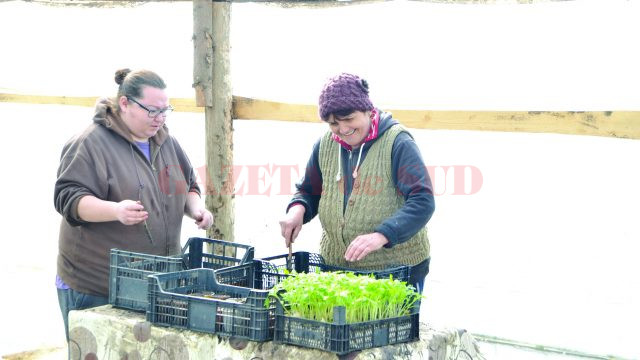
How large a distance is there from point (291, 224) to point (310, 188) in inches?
8.0

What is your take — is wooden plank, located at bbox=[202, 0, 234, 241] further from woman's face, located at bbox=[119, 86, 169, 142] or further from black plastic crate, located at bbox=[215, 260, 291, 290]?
black plastic crate, located at bbox=[215, 260, 291, 290]

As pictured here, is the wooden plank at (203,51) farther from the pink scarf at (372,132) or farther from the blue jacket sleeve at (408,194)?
→ the blue jacket sleeve at (408,194)

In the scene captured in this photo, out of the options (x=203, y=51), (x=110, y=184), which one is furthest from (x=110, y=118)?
(x=203, y=51)

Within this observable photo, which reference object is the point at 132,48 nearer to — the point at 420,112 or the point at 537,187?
the point at 420,112

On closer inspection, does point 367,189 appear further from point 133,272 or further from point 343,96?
point 133,272

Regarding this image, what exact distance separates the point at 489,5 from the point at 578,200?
1087mm

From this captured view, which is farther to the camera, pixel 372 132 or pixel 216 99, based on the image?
pixel 216 99

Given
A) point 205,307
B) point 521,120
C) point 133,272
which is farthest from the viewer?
point 521,120

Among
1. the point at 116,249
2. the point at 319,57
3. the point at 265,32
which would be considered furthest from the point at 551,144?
the point at 116,249

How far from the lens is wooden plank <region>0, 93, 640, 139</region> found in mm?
4082

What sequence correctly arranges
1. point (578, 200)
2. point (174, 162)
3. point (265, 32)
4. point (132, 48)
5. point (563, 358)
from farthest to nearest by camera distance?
1. point (132, 48)
2. point (265, 32)
3. point (563, 358)
4. point (578, 200)
5. point (174, 162)

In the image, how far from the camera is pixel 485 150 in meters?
4.62

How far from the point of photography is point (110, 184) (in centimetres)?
330

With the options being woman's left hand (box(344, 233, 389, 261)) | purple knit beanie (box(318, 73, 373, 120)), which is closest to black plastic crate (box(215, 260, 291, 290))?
woman's left hand (box(344, 233, 389, 261))
